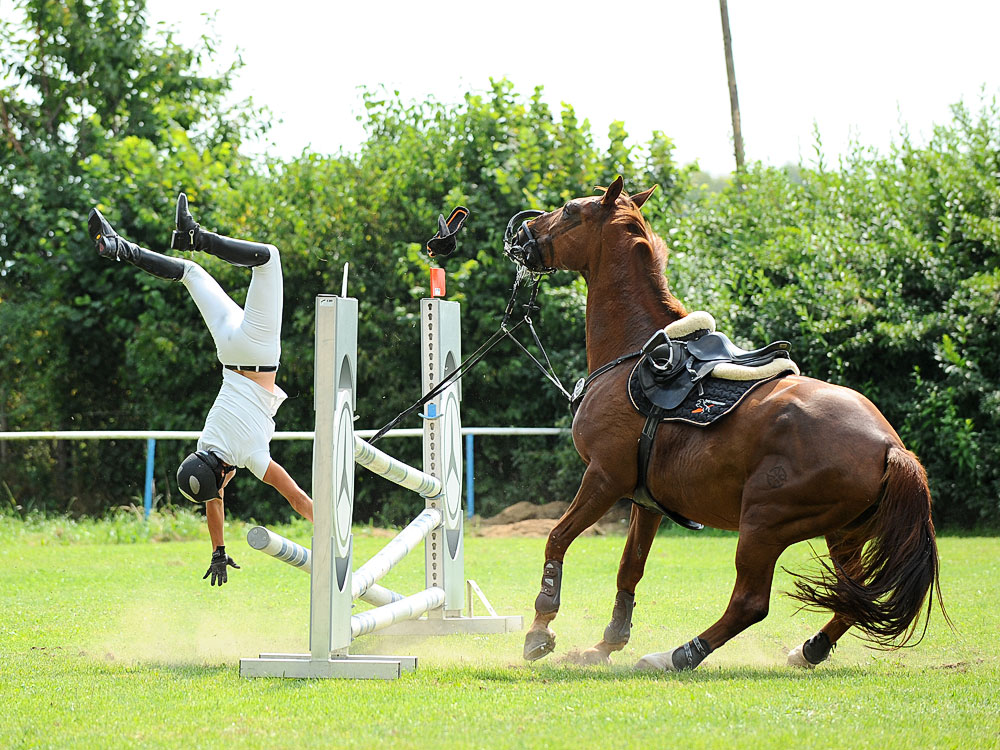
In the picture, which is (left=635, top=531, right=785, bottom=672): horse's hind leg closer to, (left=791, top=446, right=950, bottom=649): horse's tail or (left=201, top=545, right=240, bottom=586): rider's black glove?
(left=791, top=446, right=950, bottom=649): horse's tail

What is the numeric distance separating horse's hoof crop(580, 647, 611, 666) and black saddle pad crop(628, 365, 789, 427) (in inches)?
47.6

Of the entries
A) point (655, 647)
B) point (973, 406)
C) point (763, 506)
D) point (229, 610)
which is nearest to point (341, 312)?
point (763, 506)

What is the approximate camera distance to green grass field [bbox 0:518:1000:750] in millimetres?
3664

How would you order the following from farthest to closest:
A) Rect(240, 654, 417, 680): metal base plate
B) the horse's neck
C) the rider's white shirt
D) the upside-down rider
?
the horse's neck, the rider's white shirt, the upside-down rider, Rect(240, 654, 417, 680): metal base plate

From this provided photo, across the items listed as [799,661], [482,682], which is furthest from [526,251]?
[799,661]

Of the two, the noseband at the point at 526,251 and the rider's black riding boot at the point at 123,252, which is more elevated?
the noseband at the point at 526,251

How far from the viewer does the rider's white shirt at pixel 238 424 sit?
Result: 5504 mm

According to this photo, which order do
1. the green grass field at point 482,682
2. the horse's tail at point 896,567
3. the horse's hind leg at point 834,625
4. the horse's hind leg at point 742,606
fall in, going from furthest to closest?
1. the horse's hind leg at point 834,625
2. the horse's hind leg at point 742,606
3. the horse's tail at point 896,567
4. the green grass field at point 482,682

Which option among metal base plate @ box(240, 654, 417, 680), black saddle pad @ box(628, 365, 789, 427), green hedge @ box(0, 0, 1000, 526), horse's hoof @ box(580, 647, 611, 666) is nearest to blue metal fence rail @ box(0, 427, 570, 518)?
green hedge @ box(0, 0, 1000, 526)

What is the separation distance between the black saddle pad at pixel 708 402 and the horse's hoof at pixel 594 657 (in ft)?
3.97

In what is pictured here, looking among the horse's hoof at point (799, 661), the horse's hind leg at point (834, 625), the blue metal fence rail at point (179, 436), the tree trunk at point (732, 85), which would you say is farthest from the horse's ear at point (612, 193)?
the tree trunk at point (732, 85)

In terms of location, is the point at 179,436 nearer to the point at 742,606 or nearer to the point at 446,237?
the point at 446,237

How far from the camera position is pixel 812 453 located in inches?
188

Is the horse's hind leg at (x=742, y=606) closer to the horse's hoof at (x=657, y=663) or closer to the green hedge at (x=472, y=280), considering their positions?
the horse's hoof at (x=657, y=663)
